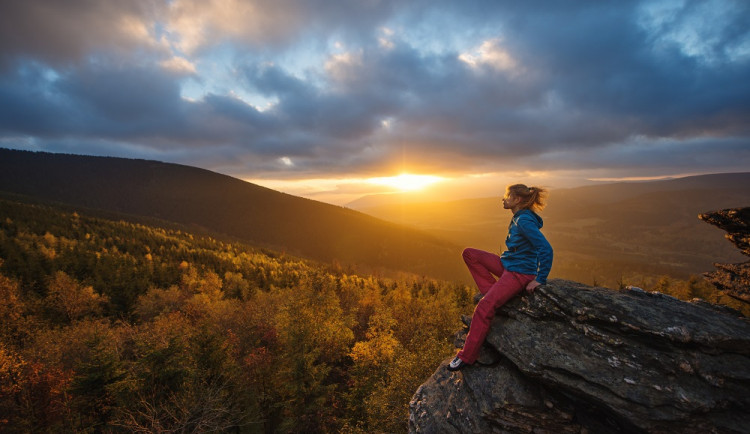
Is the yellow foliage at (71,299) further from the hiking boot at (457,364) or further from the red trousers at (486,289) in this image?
the red trousers at (486,289)

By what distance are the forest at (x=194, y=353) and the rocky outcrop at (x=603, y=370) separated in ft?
40.4

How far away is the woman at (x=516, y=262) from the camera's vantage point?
848 cm

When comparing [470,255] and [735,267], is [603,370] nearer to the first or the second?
[470,255]

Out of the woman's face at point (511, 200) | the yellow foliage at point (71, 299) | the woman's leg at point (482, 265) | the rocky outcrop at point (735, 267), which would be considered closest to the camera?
the woman's face at point (511, 200)

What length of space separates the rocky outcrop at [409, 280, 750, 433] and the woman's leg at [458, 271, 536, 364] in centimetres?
59

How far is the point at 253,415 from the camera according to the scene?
2903 cm

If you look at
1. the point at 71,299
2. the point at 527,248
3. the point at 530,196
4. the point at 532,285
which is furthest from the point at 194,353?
the point at 71,299

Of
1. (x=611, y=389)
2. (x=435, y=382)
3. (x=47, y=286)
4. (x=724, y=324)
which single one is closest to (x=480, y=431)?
(x=435, y=382)

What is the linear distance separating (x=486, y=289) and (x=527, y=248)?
229 cm

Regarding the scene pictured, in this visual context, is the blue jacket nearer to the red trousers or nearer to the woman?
the woman

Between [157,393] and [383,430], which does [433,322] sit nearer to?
[383,430]

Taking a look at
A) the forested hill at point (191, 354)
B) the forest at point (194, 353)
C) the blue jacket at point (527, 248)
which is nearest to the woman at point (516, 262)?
the blue jacket at point (527, 248)

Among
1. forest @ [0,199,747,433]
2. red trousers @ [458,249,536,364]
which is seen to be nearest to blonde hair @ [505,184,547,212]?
red trousers @ [458,249,536,364]

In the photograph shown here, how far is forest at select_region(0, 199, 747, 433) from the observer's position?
21312mm
